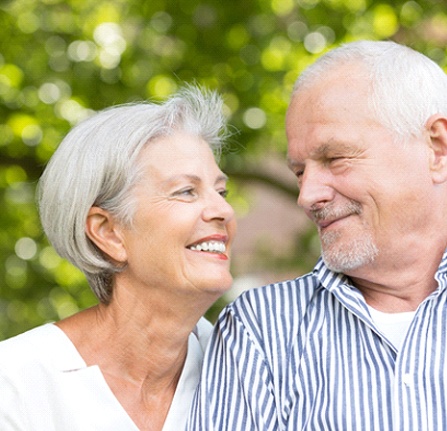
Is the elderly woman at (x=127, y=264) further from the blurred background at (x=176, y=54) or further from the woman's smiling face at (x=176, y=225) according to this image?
the blurred background at (x=176, y=54)

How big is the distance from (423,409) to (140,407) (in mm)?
840

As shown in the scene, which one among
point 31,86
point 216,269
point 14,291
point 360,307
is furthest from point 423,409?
point 14,291

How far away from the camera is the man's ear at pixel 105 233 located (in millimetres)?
2689

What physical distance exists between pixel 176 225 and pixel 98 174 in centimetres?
28

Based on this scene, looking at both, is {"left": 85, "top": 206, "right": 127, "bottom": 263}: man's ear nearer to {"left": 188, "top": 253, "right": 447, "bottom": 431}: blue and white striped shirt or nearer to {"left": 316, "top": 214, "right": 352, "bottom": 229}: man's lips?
{"left": 188, "top": 253, "right": 447, "bottom": 431}: blue and white striped shirt

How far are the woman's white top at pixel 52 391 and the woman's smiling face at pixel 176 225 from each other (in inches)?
12.6

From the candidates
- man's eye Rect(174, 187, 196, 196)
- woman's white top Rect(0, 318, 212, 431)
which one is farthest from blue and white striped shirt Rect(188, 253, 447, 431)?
man's eye Rect(174, 187, 196, 196)

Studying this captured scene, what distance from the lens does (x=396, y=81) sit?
269cm

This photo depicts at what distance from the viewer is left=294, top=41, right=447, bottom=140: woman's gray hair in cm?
266

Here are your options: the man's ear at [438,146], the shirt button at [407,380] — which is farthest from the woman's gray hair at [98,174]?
the shirt button at [407,380]

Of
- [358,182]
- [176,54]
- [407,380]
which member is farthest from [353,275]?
[176,54]

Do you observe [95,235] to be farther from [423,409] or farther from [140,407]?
[423,409]

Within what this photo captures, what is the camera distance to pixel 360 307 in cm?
261

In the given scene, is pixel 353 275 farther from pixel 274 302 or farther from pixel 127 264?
pixel 127 264
